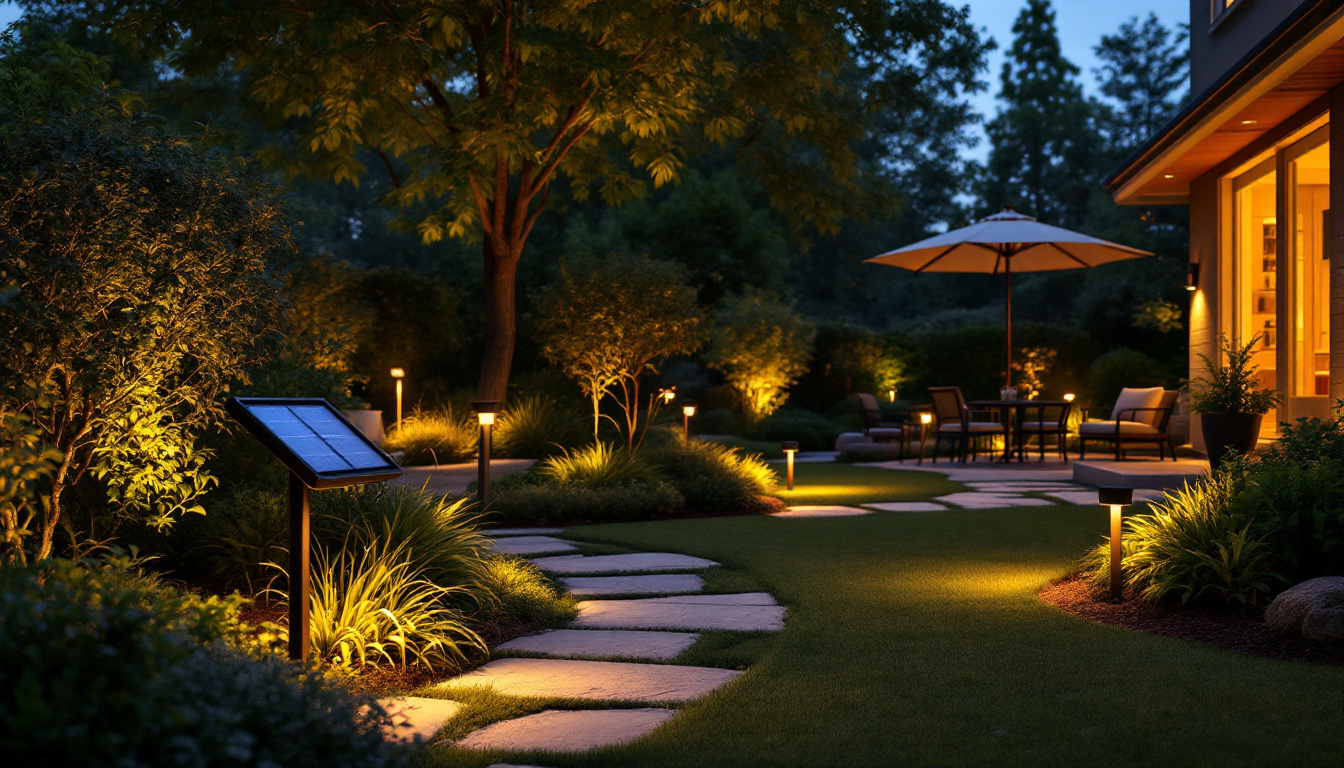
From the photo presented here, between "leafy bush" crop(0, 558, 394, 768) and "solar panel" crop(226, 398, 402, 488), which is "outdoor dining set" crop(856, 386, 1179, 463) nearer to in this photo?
"solar panel" crop(226, 398, 402, 488)

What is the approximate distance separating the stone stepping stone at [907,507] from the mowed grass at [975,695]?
2.94 meters

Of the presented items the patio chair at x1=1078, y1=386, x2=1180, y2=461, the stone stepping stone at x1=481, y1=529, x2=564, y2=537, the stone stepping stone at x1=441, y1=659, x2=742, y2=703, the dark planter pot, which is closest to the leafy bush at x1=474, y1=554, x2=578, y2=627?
the stone stepping stone at x1=441, y1=659, x2=742, y2=703

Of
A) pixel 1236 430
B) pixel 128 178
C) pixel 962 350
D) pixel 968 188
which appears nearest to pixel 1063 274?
pixel 968 188

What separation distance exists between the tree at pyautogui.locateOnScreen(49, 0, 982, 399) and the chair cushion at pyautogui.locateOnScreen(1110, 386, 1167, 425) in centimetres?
438

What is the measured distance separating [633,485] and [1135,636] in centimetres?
481

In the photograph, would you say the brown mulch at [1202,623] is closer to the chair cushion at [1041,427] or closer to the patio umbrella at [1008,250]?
the patio umbrella at [1008,250]

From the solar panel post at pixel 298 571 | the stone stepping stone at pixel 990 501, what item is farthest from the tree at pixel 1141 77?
the solar panel post at pixel 298 571

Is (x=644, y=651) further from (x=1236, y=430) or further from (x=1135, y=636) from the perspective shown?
(x=1236, y=430)

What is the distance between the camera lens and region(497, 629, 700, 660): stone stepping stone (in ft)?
12.1

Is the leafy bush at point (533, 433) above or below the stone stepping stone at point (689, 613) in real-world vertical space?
above

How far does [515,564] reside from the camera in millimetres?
4781

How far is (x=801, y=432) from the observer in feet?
53.4

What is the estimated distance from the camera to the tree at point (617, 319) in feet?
31.3

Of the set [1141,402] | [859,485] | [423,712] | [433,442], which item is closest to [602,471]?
[859,485]
